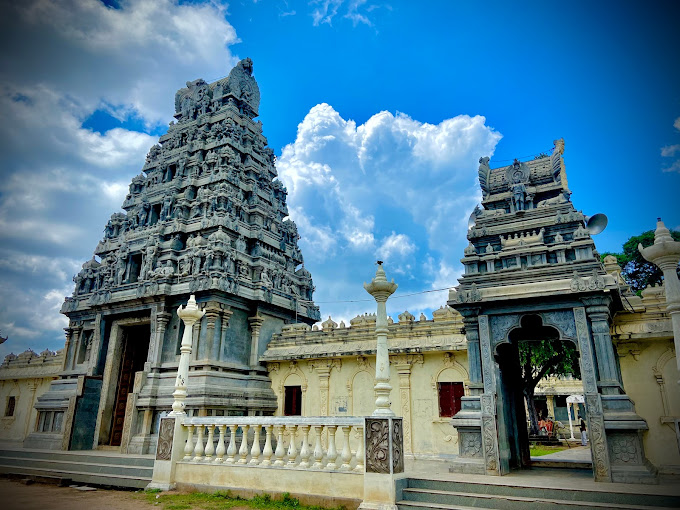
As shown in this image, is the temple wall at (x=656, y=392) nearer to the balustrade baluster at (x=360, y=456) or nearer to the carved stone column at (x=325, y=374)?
the balustrade baluster at (x=360, y=456)

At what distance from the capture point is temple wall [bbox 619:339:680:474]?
43.9 feet

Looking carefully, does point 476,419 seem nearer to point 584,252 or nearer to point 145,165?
point 584,252

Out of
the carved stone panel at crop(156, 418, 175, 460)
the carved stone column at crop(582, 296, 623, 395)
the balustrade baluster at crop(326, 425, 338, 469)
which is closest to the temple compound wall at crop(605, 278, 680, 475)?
the carved stone column at crop(582, 296, 623, 395)

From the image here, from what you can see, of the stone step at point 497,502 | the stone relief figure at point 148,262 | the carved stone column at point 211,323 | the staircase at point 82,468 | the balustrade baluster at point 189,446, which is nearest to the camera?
the stone step at point 497,502

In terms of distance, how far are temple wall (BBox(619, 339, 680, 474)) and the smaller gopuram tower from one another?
2924 millimetres

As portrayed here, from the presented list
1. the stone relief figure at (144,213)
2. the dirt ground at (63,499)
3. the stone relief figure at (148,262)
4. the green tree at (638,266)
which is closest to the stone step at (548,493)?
the dirt ground at (63,499)

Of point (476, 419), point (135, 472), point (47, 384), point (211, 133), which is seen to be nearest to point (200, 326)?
point (135, 472)

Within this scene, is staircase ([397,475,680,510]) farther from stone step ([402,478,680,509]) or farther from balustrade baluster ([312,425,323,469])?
balustrade baluster ([312,425,323,469])

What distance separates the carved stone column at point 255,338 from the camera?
2161 centimetres

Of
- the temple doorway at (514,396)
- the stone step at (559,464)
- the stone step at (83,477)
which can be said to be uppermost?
the temple doorway at (514,396)

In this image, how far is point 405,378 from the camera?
18.8 meters

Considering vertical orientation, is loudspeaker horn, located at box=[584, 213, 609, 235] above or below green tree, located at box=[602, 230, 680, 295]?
below

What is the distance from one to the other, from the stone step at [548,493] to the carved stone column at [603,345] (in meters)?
2.24

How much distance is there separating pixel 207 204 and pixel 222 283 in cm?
518
